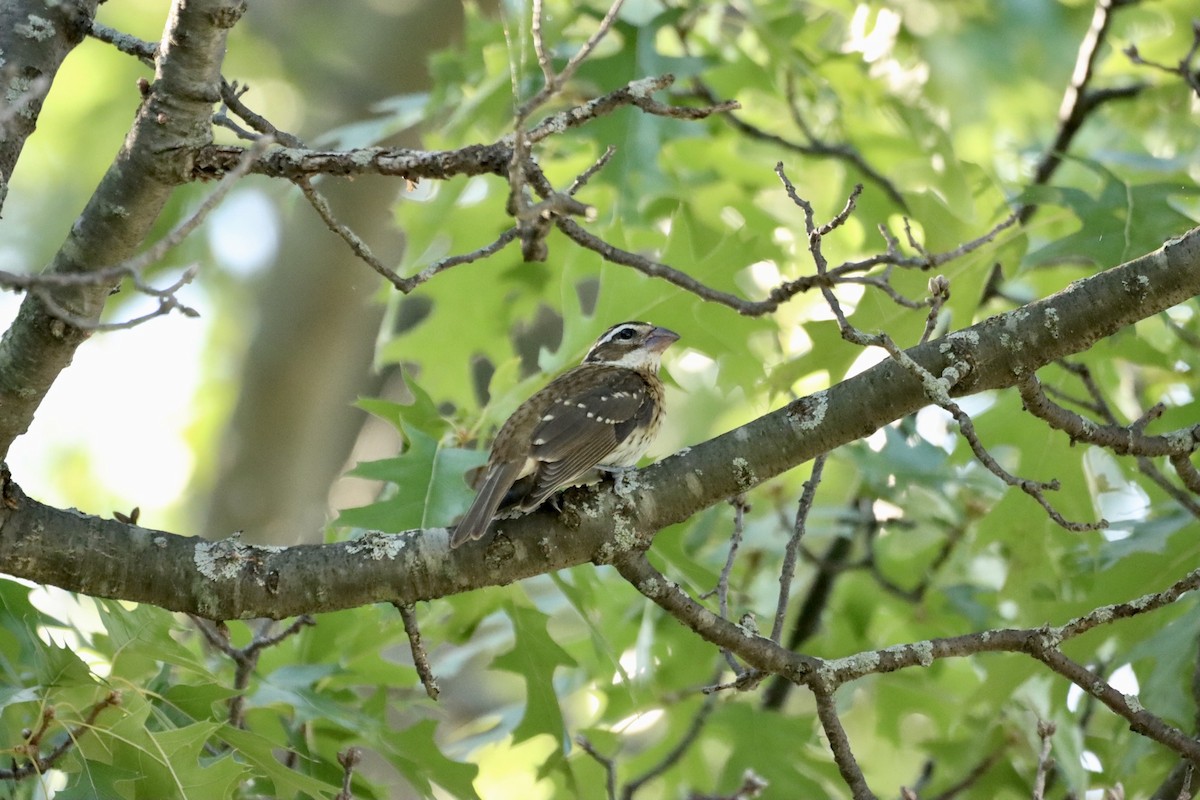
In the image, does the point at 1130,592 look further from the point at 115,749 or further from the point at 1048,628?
the point at 115,749

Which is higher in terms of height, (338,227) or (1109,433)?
(338,227)

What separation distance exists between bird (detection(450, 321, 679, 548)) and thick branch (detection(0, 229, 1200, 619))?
150 millimetres

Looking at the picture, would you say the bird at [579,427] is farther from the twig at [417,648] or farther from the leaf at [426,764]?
the leaf at [426,764]

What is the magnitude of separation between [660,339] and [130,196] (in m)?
2.68

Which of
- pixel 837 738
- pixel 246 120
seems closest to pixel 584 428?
pixel 837 738

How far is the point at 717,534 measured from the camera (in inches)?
268

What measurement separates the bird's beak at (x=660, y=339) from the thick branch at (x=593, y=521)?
1.88 meters

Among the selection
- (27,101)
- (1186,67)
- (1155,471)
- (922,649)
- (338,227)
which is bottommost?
(922,649)

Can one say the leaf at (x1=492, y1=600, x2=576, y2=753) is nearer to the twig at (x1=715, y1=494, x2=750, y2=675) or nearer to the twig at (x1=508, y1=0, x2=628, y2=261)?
the twig at (x1=715, y1=494, x2=750, y2=675)

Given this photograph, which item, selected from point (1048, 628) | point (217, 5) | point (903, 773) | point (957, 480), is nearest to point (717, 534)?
point (957, 480)

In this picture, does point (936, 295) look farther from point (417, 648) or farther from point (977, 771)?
point (977, 771)

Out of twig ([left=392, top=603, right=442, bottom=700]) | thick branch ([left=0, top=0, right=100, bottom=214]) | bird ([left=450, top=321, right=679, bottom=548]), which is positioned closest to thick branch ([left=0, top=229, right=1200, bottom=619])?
twig ([left=392, top=603, right=442, bottom=700])

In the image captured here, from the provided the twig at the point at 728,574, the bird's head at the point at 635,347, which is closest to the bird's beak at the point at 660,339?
the bird's head at the point at 635,347

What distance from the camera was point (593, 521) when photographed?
10.5ft
